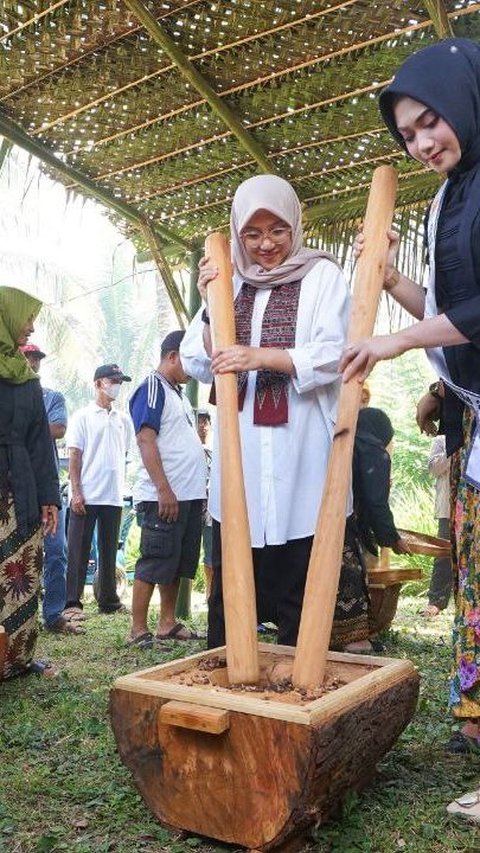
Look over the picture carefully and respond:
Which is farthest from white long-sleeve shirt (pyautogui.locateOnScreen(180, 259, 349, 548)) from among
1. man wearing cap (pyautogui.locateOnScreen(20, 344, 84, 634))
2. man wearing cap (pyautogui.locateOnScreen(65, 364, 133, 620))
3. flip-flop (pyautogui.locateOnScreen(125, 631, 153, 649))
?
man wearing cap (pyautogui.locateOnScreen(65, 364, 133, 620))

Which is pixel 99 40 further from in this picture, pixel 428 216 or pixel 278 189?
pixel 428 216

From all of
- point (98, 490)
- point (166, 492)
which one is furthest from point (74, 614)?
point (166, 492)

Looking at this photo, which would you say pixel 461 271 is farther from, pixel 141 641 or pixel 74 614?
pixel 74 614

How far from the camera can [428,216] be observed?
249 cm

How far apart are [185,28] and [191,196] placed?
143 centimetres

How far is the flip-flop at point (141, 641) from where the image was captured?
505 cm

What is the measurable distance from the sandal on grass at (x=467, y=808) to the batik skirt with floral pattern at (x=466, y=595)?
23 cm

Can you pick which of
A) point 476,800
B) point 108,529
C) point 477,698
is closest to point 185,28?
point 477,698

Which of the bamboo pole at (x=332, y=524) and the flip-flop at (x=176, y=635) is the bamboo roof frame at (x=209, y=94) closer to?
the bamboo pole at (x=332, y=524)

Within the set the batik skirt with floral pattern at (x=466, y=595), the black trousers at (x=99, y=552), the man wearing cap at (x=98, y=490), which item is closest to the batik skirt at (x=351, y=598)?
the batik skirt with floral pattern at (x=466, y=595)

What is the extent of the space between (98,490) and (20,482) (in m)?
2.57

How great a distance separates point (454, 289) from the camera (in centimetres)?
→ 232

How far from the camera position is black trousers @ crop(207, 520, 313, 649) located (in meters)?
2.68

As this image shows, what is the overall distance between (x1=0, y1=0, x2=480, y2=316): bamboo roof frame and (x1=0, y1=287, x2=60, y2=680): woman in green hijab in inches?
41.6
